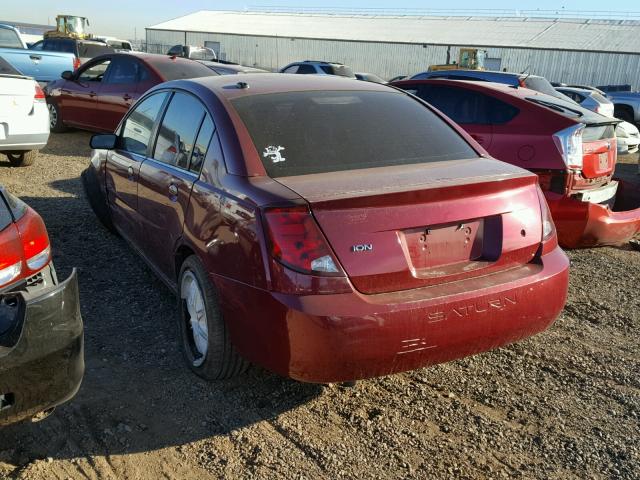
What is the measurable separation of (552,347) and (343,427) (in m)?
1.58

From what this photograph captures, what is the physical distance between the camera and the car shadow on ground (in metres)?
2.82

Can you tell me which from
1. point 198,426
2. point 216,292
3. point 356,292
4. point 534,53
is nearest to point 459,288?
point 356,292

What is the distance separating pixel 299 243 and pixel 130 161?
231 cm

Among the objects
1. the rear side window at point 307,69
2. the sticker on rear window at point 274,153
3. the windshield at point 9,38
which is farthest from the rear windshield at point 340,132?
the rear side window at point 307,69

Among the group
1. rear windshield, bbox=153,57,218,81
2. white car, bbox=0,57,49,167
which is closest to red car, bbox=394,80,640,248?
rear windshield, bbox=153,57,218,81

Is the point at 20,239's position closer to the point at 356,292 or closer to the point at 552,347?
the point at 356,292

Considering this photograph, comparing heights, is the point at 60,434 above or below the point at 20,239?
below

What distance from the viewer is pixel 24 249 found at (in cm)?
262

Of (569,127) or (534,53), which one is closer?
(569,127)

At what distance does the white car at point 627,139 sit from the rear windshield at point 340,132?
9809 mm

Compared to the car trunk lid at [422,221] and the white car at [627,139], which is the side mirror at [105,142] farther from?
the white car at [627,139]

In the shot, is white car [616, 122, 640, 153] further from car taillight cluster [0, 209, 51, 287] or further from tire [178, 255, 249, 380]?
car taillight cluster [0, 209, 51, 287]

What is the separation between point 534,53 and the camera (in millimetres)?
38656

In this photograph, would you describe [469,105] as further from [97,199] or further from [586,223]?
[97,199]
